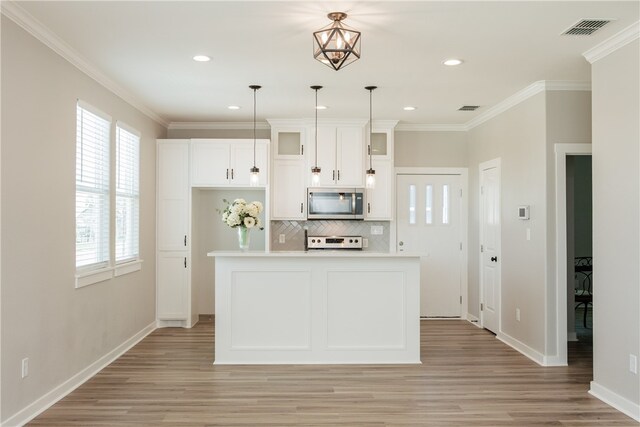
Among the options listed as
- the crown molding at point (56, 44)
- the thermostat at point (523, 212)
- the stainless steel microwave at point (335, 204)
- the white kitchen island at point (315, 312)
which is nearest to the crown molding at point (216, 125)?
the stainless steel microwave at point (335, 204)

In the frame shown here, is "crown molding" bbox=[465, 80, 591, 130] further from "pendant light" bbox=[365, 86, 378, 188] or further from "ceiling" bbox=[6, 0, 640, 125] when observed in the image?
"pendant light" bbox=[365, 86, 378, 188]

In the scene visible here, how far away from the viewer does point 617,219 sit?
→ 3.69m

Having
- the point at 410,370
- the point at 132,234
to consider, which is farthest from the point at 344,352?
the point at 132,234

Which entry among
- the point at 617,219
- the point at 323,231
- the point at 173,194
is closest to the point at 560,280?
the point at 617,219

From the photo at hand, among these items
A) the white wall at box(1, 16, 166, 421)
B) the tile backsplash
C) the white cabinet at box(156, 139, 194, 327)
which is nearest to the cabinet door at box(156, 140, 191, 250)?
the white cabinet at box(156, 139, 194, 327)

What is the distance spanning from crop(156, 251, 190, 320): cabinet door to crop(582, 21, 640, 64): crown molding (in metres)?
4.79

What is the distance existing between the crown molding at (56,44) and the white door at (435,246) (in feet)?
12.1

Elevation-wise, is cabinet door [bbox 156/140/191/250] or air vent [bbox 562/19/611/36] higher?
air vent [bbox 562/19/611/36]

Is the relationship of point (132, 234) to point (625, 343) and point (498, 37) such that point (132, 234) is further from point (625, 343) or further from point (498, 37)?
point (625, 343)

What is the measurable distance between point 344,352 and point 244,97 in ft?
9.16

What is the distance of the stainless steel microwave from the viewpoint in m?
6.60

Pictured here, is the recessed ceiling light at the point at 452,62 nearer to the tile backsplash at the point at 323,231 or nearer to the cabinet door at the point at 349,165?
the cabinet door at the point at 349,165

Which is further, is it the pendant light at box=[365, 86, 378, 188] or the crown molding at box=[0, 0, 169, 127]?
the pendant light at box=[365, 86, 378, 188]

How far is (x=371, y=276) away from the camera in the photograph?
480 cm
